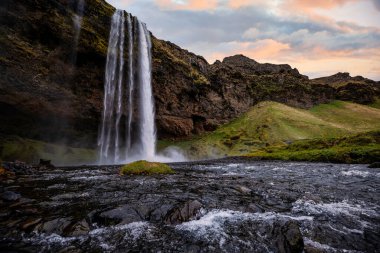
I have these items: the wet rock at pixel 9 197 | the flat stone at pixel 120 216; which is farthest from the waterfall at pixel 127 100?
the flat stone at pixel 120 216

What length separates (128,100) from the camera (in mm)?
56812

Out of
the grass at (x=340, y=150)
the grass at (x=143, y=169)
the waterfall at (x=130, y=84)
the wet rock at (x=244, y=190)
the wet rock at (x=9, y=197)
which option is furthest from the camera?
the waterfall at (x=130, y=84)

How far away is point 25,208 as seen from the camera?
10812 millimetres

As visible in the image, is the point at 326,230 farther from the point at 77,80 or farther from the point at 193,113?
the point at 193,113

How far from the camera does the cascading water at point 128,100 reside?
5362 cm

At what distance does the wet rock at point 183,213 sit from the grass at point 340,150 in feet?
118

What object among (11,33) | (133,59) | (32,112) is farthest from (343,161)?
(11,33)

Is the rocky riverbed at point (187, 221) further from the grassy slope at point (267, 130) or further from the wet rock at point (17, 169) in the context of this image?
the grassy slope at point (267, 130)

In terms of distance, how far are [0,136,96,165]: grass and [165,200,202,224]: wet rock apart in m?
40.5

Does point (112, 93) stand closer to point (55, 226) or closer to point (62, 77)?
point (62, 77)

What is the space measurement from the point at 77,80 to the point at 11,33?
1286 cm

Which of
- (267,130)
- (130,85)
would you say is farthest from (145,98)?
(267,130)

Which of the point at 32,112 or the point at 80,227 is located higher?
the point at 32,112

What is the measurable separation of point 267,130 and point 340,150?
3665 centimetres
